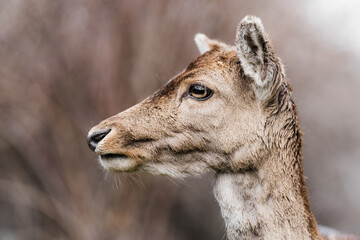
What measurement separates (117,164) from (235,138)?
2.49 ft

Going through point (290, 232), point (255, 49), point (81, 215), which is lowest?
point (290, 232)

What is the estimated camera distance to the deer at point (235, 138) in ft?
11.0

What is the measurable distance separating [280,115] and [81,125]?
815 centimetres

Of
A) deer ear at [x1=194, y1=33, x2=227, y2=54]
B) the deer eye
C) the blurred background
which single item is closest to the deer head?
the deer eye

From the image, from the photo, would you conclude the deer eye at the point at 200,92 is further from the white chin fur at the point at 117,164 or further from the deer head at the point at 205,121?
the white chin fur at the point at 117,164

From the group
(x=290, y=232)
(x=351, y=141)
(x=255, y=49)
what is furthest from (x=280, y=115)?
(x=351, y=141)

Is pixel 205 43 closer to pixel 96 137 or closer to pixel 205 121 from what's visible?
pixel 205 121

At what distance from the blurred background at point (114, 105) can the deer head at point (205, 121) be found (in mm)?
6201

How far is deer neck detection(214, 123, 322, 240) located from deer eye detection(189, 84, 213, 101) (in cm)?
51

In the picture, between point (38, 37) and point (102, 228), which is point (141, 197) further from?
point (38, 37)

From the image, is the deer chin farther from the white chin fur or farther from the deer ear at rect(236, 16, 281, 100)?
the deer ear at rect(236, 16, 281, 100)

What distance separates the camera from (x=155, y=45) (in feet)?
35.7

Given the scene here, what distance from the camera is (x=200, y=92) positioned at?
3.52 m

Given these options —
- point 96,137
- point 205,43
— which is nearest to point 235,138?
point 96,137
